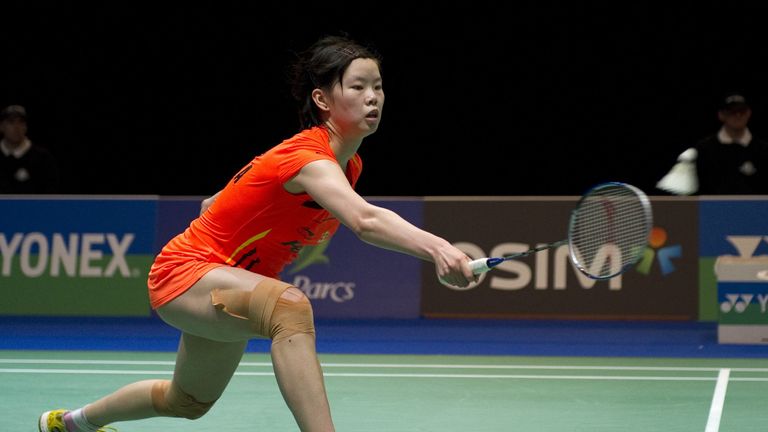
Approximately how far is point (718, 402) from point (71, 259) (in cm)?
465

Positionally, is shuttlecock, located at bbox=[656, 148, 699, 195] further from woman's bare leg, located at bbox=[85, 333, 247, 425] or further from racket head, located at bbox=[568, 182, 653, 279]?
woman's bare leg, located at bbox=[85, 333, 247, 425]

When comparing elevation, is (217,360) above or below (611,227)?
below

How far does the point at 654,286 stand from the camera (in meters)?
8.08

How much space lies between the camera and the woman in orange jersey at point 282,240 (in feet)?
10.1

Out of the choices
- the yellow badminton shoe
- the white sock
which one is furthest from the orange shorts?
the yellow badminton shoe

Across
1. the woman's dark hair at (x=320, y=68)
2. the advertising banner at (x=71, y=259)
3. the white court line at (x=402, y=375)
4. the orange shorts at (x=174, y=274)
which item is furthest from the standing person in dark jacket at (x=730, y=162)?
the orange shorts at (x=174, y=274)

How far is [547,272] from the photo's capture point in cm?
809

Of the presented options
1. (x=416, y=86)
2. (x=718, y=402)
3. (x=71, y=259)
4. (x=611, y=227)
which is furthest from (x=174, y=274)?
(x=416, y=86)

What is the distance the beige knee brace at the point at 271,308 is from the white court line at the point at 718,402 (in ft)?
7.22

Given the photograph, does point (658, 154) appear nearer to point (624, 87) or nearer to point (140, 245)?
point (624, 87)

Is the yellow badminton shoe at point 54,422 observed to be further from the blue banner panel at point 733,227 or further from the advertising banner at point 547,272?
the blue banner panel at point 733,227

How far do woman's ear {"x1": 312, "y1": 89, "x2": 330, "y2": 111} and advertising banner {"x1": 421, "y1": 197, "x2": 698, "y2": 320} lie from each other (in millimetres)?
4780

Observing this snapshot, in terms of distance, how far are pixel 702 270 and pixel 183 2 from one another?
513 cm

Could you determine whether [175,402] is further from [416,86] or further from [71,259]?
[416,86]
